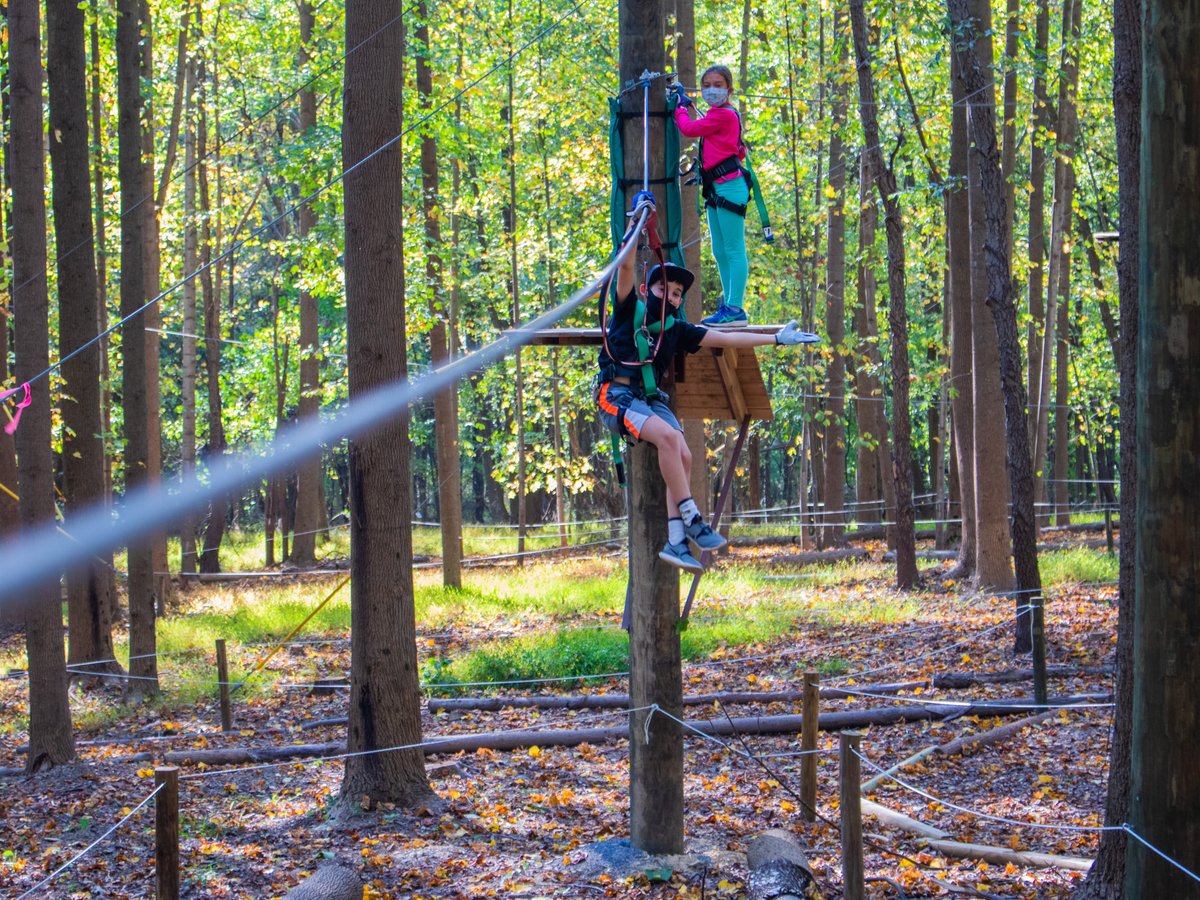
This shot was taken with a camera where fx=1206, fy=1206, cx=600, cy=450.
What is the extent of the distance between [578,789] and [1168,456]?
18.5ft

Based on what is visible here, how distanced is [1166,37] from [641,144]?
3.14m

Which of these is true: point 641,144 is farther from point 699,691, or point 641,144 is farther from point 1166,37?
point 699,691

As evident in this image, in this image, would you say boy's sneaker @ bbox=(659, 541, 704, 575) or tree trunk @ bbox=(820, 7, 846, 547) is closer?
boy's sneaker @ bbox=(659, 541, 704, 575)

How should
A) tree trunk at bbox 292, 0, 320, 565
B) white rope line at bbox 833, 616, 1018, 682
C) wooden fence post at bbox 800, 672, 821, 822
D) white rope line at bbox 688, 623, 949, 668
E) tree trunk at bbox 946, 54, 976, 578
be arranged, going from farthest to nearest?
tree trunk at bbox 292, 0, 320, 565 < tree trunk at bbox 946, 54, 976, 578 < white rope line at bbox 688, 623, 949, 668 < white rope line at bbox 833, 616, 1018, 682 < wooden fence post at bbox 800, 672, 821, 822

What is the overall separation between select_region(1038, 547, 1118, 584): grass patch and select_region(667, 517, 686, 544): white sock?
1161 cm

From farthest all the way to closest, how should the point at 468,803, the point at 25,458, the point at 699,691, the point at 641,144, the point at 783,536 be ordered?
the point at 783,536, the point at 699,691, the point at 25,458, the point at 468,803, the point at 641,144

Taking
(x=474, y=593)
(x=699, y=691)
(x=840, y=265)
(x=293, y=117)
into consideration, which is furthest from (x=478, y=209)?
(x=699, y=691)

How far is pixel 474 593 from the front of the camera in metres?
18.2

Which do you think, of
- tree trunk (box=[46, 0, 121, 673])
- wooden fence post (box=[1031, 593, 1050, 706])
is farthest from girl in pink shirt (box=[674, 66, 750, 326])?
tree trunk (box=[46, 0, 121, 673])

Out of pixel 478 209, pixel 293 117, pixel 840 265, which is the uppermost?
pixel 293 117

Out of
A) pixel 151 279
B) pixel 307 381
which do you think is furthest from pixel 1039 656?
pixel 307 381

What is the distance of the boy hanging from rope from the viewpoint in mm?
6527

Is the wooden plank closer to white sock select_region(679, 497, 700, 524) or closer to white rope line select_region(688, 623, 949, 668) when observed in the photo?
white sock select_region(679, 497, 700, 524)

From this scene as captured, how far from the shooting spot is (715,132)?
708cm
